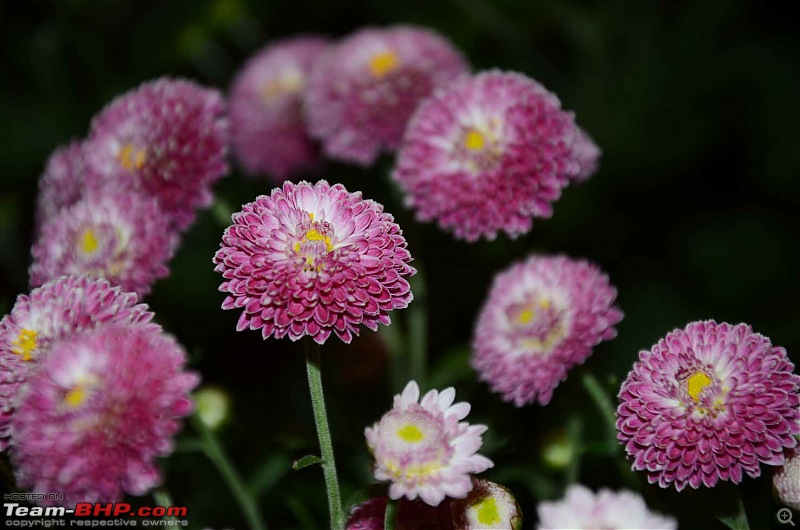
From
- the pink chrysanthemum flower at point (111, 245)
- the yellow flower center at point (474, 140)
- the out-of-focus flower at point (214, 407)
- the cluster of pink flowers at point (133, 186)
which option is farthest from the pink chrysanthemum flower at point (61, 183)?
the yellow flower center at point (474, 140)

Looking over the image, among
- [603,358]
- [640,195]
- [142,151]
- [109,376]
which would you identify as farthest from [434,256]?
[109,376]

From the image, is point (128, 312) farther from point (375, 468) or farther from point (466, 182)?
point (466, 182)

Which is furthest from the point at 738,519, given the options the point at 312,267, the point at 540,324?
the point at 312,267

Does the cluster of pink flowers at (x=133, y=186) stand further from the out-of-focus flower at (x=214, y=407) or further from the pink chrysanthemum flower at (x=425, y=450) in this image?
the pink chrysanthemum flower at (x=425, y=450)

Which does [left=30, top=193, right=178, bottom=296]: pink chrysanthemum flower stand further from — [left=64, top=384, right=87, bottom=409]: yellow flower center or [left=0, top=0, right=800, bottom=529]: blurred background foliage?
[left=64, top=384, right=87, bottom=409]: yellow flower center

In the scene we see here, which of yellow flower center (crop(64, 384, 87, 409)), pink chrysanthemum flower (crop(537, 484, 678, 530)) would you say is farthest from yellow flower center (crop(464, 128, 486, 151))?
yellow flower center (crop(64, 384, 87, 409))
